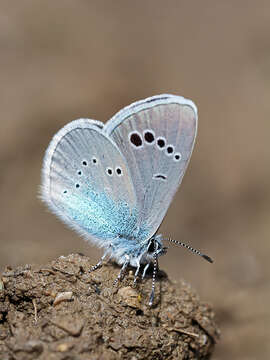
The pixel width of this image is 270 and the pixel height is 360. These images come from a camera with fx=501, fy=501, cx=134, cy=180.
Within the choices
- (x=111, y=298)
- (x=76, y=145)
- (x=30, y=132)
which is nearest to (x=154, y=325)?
(x=111, y=298)

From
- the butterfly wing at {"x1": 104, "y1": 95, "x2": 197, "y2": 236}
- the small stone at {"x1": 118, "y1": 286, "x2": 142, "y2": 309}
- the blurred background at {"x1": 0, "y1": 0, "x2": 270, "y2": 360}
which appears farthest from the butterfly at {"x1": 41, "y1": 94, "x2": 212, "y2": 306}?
the blurred background at {"x1": 0, "y1": 0, "x2": 270, "y2": 360}

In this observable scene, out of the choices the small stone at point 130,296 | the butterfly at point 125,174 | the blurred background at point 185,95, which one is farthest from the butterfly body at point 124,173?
the blurred background at point 185,95

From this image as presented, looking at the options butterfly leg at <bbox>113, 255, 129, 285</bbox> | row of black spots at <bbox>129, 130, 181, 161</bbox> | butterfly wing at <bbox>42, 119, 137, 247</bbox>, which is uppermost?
row of black spots at <bbox>129, 130, 181, 161</bbox>

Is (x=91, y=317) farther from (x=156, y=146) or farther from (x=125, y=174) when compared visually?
A: (x=156, y=146)

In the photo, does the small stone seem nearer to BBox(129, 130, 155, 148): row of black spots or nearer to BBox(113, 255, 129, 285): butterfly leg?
BBox(113, 255, 129, 285): butterfly leg

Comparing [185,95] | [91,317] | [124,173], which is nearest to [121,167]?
[124,173]

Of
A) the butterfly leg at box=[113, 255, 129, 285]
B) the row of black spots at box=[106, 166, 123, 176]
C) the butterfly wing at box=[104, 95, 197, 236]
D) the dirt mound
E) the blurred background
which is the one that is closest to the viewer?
the dirt mound

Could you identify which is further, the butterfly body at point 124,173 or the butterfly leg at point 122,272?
the butterfly body at point 124,173

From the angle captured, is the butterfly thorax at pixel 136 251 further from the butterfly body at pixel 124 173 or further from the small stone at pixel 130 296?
the small stone at pixel 130 296
